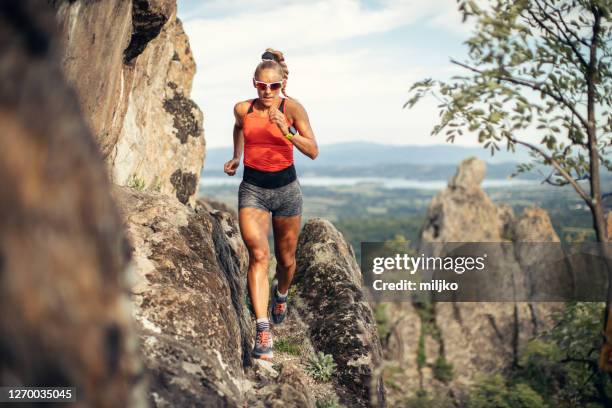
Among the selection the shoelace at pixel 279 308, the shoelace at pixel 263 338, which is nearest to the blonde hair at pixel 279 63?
the shoelace at pixel 263 338

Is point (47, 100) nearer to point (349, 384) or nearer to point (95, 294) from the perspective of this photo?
point (95, 294)

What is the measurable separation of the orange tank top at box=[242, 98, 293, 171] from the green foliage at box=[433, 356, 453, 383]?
54381 mm

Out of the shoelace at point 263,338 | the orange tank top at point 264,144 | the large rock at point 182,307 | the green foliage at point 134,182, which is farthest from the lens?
the green foliage at point 134,182

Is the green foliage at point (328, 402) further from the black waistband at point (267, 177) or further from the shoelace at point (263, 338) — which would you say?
the black waistband at point (267, 177)

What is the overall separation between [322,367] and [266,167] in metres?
3.89

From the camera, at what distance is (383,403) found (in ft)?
39.3

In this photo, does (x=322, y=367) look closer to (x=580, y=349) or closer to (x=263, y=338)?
(x=263, y=338)

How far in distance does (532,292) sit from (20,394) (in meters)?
67.5

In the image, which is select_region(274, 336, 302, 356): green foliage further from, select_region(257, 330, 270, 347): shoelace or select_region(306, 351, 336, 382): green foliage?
select_region(257, 330, 270, 347): shoelace

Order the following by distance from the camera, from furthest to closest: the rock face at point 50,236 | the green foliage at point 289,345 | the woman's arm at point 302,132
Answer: the green foliage at point 289,345
the woman's arm at point 302,132
the rock face at point 50,236

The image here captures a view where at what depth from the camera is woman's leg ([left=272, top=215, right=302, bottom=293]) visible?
10.2 metres

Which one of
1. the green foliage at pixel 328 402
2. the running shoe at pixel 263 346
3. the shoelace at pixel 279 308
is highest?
the shoelace at pixel 279 308

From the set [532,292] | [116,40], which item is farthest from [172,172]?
[532,292]

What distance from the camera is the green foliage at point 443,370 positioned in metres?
60.0
